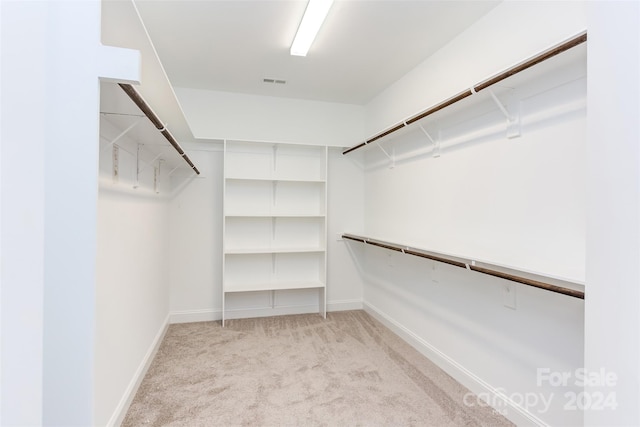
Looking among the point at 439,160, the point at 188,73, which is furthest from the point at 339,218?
the point at 188,73

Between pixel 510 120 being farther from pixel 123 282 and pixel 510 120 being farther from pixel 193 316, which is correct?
pixel 193 316

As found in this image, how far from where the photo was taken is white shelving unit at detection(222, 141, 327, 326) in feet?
12.3

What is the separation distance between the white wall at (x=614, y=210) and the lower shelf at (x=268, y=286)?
2.89 metres

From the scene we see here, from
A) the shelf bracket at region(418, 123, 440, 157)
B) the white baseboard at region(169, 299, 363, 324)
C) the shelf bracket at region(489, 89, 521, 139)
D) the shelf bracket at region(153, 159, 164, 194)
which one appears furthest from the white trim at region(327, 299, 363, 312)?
the shelf bracket at region(489, 89, 521, 139)

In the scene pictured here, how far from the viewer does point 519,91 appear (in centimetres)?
190

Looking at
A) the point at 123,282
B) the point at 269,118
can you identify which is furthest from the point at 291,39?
the point at 123,282

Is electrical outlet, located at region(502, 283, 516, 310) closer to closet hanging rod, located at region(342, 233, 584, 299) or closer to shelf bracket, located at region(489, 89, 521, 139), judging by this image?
closet hanging rod, located at region(342, 233, 584, 299)

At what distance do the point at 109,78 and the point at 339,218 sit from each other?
336 centimetres

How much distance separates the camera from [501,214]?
2.03 m

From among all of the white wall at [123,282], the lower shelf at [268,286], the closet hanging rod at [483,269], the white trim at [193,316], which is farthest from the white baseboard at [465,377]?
the white wall at [123,282]

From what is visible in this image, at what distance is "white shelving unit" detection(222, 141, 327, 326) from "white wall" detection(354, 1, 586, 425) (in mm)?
1169

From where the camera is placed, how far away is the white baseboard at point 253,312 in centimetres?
364

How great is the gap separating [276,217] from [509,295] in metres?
2.54

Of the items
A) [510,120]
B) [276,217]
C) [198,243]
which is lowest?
[198,243]
